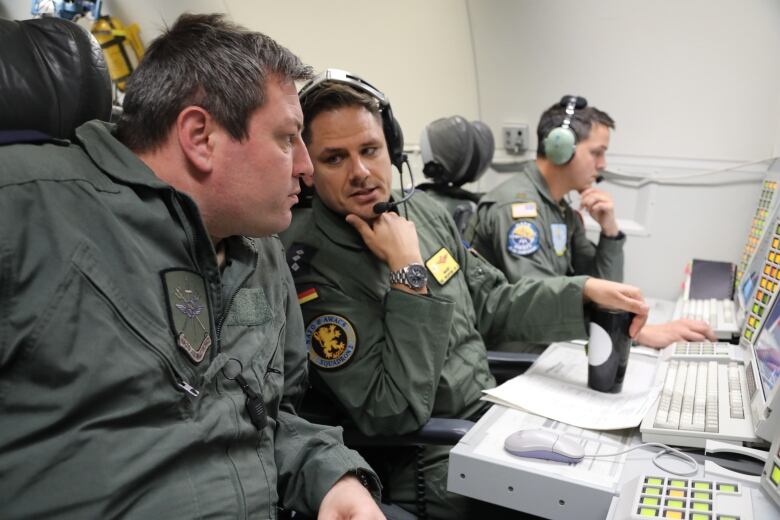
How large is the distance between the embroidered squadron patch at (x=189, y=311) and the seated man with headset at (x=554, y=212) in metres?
1.16

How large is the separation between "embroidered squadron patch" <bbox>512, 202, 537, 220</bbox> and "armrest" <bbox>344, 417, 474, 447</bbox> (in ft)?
2.85

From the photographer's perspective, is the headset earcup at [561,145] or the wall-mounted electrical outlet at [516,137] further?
the wall-mounted electrical outlet at [516,137]

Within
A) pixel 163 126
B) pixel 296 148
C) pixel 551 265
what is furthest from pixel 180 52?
pixel 551 265

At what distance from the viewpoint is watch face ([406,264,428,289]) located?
118 cm

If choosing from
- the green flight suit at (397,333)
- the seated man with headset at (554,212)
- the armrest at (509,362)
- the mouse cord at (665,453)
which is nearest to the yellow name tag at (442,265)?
the green flight suit at (397,333)

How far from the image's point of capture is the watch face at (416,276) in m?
1.18

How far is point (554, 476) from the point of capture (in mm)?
881

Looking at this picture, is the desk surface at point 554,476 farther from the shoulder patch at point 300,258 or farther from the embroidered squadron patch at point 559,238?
the embroidered squadron patch at point 559,238

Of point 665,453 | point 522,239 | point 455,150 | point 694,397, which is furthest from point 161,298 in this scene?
point 455,150

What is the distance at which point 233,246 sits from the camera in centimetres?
99

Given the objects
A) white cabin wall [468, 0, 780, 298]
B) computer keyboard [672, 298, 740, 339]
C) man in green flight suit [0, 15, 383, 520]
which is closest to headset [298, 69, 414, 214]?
man in green flight suit [0, 15, 383, 520]

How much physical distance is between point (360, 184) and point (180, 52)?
479mm

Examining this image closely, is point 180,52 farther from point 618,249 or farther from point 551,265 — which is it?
point 618,249

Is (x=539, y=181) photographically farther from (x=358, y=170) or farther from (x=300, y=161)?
(x=300, y=161)
